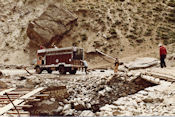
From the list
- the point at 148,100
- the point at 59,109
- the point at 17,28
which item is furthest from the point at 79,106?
the point at 17,28

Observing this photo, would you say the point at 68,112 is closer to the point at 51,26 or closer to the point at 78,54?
the point at 78,54

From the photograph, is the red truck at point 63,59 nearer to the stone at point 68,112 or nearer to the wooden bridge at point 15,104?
the wooden bridge at point 15,104

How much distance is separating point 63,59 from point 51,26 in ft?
46.6

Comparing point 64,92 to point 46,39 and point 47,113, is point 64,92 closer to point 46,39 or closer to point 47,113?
point 47,113

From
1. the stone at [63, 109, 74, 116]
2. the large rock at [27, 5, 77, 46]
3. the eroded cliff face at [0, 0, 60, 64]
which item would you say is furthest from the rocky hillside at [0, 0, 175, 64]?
the stone at [63, 109, 74, 116]

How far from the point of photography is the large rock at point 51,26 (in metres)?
29.0

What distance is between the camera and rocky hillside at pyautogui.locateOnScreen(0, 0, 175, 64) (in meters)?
28.5

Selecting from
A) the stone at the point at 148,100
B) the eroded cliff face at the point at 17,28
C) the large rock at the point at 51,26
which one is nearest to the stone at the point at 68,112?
the stone at the point at 148,100

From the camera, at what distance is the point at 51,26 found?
1147 inches

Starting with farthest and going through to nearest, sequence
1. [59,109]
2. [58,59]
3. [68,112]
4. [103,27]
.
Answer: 1. [103,27]
2. [58,59]
3. [59,109]
4. [68,112]

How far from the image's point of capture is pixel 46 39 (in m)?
28.9

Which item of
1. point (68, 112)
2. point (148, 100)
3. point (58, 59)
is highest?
point (58, 59)

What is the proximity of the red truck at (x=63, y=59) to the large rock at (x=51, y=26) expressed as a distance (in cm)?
1226

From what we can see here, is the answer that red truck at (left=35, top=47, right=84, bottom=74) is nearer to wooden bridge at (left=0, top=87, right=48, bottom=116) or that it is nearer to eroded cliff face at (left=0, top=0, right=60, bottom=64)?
wooden bridge at (left=0, top=87, right=48, bottom=116)
